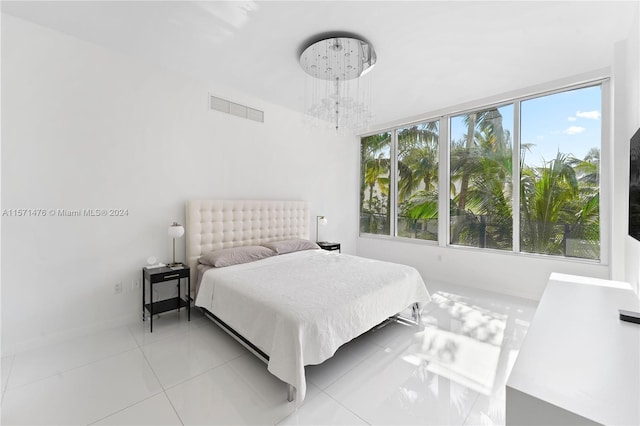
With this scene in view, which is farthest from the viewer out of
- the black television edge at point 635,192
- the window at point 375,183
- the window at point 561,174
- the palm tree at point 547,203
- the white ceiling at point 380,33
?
the window at point 375,183

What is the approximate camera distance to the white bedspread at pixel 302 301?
6.10 ft

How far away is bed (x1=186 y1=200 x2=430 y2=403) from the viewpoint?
74.4 inches

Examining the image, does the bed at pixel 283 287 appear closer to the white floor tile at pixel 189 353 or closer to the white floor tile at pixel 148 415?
the white floor tile at pixel 189 353

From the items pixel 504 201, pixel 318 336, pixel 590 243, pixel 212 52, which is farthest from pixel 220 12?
pixel 590 243

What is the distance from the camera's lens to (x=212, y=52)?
2.89 meters

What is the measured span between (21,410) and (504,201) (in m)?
5.41

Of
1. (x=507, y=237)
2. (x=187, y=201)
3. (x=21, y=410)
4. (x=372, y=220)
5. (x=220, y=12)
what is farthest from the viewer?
(x=372, y=220)

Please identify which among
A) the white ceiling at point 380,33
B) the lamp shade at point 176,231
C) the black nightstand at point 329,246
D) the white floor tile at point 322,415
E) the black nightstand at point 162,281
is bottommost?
the white floor tile at point 322,415

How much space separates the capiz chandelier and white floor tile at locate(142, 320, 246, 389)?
2627 mm

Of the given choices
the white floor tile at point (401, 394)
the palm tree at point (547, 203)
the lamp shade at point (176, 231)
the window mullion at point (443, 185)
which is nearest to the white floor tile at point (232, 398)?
the white floor tile at point (401, 394)

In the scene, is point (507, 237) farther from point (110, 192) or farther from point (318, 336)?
point (110, 192)

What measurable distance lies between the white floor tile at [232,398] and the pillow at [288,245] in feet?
5.72

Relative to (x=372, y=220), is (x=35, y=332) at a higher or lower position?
lower

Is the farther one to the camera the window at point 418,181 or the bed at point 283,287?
the window at point 418,181
